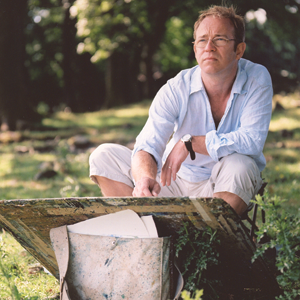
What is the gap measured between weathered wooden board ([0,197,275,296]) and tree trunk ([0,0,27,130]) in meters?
9.26

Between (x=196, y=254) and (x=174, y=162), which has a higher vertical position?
(x=174, y=162)

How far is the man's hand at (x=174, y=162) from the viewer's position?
2.46 meters

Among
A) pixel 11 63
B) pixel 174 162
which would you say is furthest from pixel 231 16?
pixel 11 63

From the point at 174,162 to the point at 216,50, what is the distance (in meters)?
0.80

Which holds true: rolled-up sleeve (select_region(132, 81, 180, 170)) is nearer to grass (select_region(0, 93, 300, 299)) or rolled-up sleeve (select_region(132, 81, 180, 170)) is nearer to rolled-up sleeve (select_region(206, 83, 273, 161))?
rolled-up sleeve (select_region(206, 83, 273, 161))

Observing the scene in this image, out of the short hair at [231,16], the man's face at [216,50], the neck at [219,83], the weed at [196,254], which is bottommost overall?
the weed at [196,254]

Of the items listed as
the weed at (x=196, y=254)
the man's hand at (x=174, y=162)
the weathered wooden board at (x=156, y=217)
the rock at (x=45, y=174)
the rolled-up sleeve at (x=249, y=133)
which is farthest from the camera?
the rock at (x=45, y=174)

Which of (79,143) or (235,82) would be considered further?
(79,143)

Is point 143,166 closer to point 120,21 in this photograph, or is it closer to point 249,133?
point 249,133

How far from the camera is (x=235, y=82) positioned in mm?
2674

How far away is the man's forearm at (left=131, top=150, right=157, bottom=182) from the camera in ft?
7.81

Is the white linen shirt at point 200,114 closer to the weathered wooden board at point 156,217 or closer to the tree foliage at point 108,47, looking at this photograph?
the weathered wooden board at point 156,217

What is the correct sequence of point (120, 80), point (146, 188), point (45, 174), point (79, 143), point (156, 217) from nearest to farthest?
point (156, 217) < point (146, 188) < point (45, 174) < point (79, 143) < point (120, 80)

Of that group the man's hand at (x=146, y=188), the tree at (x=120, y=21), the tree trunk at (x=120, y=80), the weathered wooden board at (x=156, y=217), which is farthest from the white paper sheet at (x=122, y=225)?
the tree trunk at (x=120, y=80)
